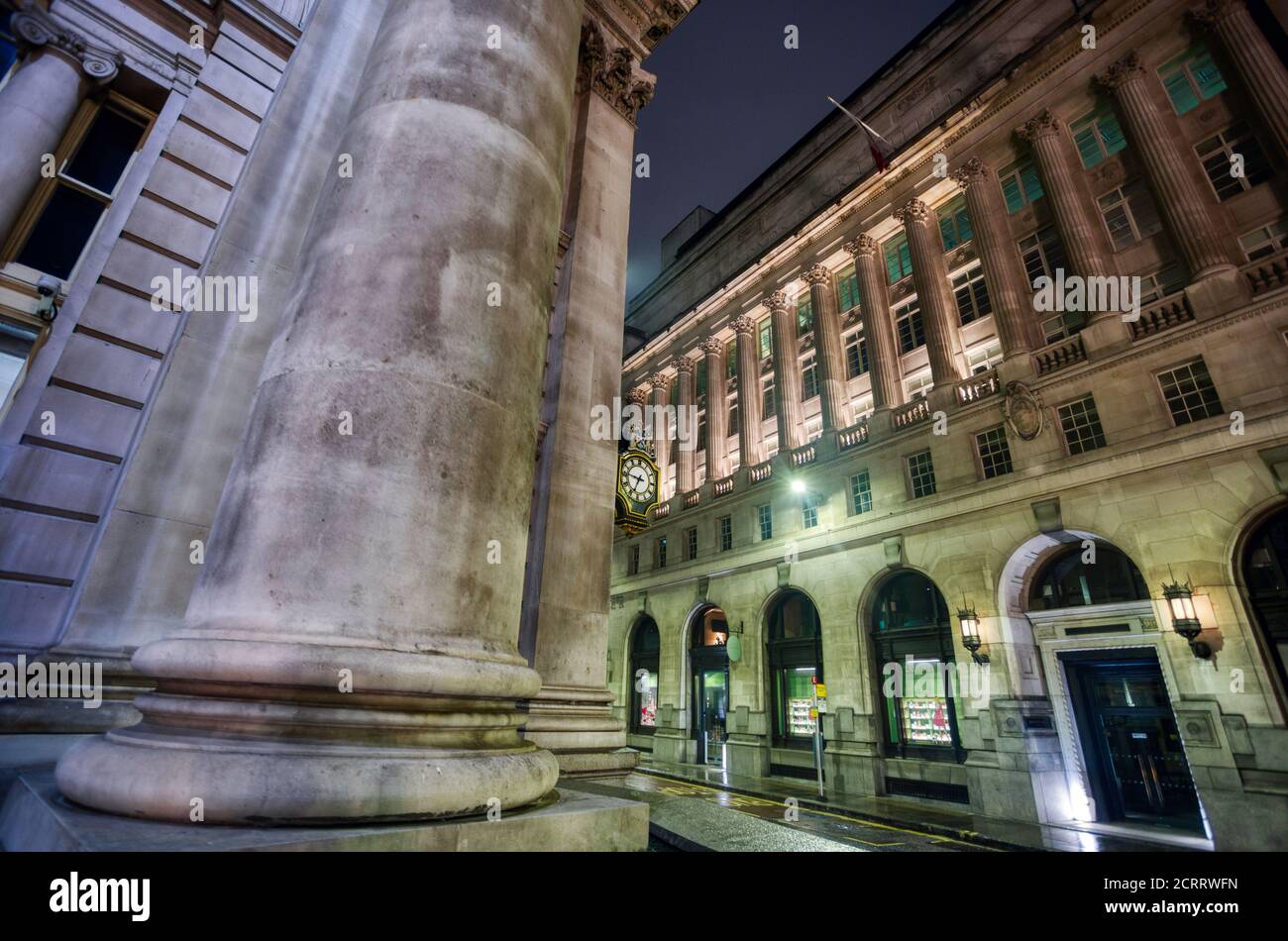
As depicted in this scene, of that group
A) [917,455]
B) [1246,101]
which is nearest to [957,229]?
[1246,101]

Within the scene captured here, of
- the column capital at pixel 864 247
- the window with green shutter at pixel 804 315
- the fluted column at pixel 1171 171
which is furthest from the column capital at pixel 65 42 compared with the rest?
the window with green shutter at pixel 804 315

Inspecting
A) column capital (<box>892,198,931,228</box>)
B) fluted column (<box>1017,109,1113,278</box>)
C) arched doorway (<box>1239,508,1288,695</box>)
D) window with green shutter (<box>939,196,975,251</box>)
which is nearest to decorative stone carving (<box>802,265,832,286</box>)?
column capital (<box>892,198,931,228</box>)

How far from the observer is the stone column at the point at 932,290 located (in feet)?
80.9

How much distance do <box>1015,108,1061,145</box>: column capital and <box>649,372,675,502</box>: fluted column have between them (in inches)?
944

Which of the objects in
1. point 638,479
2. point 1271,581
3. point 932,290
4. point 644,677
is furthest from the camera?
point 644,677

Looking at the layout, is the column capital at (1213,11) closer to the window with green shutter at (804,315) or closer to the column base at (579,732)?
the window with green shutter at (804,315)

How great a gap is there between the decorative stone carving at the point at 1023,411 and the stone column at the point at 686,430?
1934cm

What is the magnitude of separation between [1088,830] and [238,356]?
23382 millimetres

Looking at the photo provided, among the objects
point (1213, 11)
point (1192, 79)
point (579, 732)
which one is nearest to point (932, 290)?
point (1192, 79)

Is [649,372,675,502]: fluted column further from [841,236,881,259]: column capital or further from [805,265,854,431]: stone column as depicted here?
[841,236,881,259]: column capital

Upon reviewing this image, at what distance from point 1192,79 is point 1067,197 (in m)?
5.29

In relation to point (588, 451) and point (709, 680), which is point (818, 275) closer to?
point (709, 680)

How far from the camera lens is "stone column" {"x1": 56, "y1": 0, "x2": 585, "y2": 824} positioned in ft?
8.48

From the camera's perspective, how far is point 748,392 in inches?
1377
